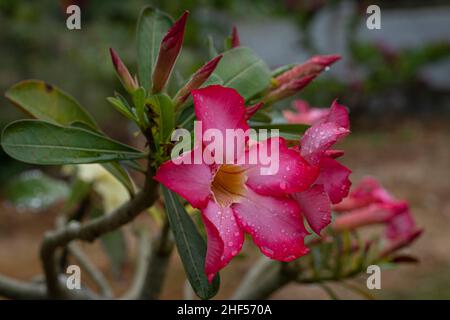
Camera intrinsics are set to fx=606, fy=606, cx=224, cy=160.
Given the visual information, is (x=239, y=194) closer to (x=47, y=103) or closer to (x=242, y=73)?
(x=242, y=73)

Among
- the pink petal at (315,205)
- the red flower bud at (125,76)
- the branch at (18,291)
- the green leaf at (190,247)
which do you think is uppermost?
the red flower bud at (125,76)

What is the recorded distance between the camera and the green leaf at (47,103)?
57cm

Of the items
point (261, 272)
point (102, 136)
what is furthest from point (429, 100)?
point (102, 136)

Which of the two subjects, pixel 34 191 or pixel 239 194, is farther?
pixel 34 191

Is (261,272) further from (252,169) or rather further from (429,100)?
(429,100)

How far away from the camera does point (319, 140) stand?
1.34 feet

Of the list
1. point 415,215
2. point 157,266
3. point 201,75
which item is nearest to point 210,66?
point 201,75

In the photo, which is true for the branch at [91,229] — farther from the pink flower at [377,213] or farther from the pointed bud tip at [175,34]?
the pink flower at [377,213]

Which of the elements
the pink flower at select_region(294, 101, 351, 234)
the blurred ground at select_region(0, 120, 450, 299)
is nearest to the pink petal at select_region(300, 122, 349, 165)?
the pink flower at select_region(294, 101, 351, 234)

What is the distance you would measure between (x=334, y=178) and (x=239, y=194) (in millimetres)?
69

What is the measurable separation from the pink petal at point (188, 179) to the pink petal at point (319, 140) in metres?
0.07

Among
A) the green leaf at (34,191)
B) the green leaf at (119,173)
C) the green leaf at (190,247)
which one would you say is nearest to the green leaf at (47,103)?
the green leaf at (119,173)

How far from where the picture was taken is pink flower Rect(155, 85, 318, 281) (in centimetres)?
38

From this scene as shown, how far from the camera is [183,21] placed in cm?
43
